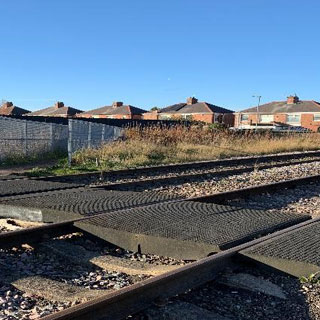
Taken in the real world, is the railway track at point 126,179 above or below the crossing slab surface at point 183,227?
below

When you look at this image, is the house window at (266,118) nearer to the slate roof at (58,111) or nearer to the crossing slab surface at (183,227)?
the slate roof at (58,111)

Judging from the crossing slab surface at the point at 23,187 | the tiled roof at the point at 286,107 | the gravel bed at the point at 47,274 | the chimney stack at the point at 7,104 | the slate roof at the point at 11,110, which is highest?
the tiled roof at the point at 286,107

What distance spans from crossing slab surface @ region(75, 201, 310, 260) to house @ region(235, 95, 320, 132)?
231 feet

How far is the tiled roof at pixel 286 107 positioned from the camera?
79188 millimetres

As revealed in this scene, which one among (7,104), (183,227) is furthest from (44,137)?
(7,104)

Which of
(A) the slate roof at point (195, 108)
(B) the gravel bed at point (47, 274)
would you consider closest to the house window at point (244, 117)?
(A) the slate roof at point (195, 108)

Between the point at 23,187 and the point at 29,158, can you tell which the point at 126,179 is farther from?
the point at 29,158

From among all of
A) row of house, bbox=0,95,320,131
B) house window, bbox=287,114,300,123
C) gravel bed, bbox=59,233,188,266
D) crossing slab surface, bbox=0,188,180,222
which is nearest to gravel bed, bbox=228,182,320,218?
crossing slab surface, bbox=0,188,180,222

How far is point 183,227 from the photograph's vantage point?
18.8 ft

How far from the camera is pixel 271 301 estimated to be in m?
3.86

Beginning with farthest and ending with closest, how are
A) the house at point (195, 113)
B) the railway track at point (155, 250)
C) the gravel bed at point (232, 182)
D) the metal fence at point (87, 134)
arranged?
the house at point (195, 113) < the metal fence at point (87, 134) < the gravel bed at point (232, 182) < the railway track at point (155, 250)

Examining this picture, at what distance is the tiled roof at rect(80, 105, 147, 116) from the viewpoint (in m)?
86.8

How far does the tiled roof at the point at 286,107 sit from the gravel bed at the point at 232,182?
65.8 m

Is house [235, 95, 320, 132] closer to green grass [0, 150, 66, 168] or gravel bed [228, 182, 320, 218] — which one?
green grass [0, 150, 66, 168]
